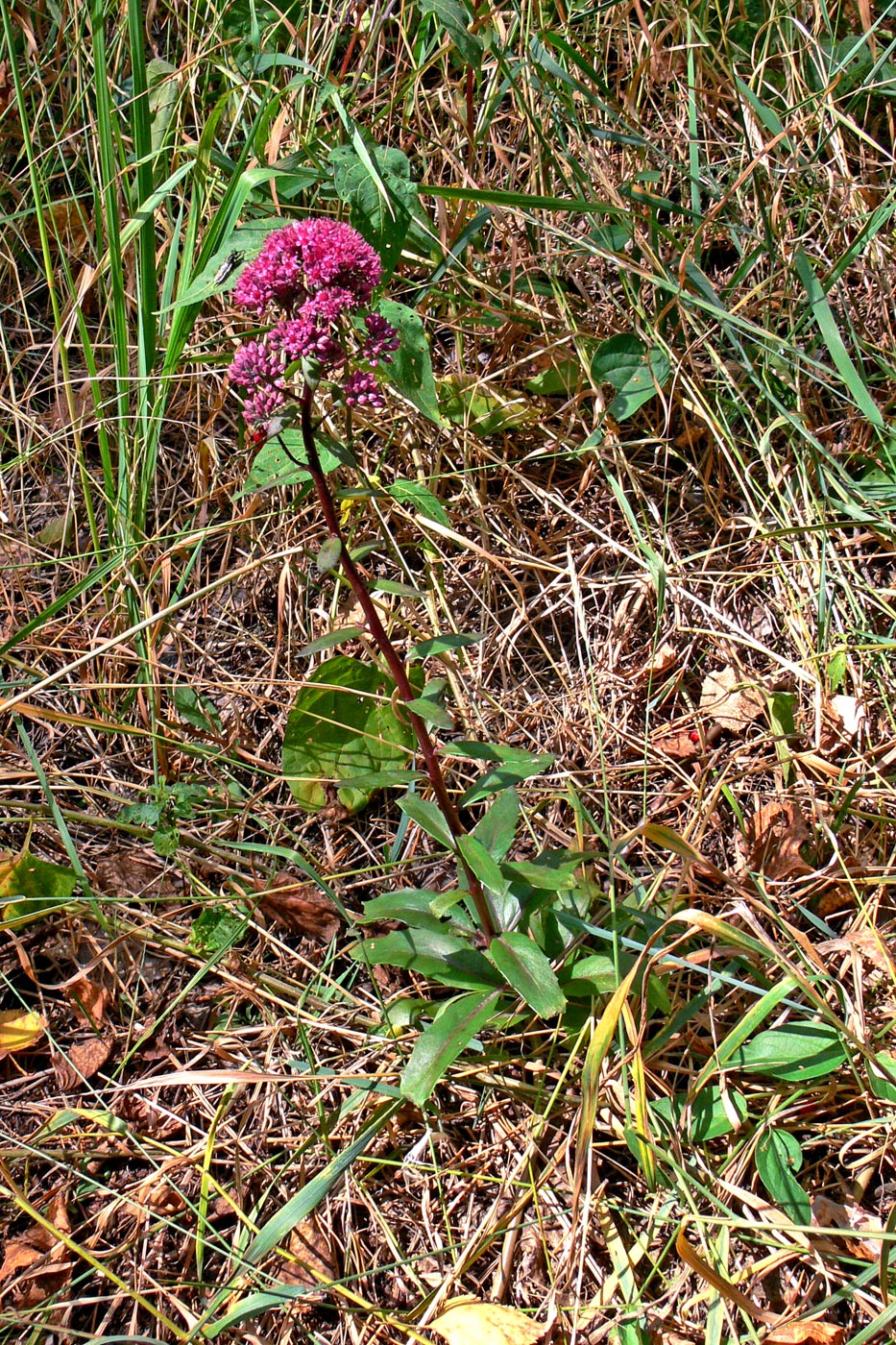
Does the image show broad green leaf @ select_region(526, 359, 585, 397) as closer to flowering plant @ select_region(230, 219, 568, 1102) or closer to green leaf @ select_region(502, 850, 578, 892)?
flowering plant @ select_region(230, 219, 568, 1102)

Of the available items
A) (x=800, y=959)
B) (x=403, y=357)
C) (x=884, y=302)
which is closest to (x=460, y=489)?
(x=403, y=357)

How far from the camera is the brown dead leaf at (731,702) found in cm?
Result: 221

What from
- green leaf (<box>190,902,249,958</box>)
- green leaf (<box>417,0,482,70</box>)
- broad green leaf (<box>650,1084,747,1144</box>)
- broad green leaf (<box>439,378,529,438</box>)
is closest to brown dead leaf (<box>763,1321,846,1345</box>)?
broad green leaf (<box>650,1084,747,1144</box>)

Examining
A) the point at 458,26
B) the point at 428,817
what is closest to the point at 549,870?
the point at 428,817

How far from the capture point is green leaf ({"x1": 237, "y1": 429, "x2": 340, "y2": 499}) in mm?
1787

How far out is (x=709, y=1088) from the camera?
1.76 meters

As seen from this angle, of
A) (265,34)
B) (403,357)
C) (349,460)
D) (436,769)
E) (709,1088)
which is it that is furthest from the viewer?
(265,34)

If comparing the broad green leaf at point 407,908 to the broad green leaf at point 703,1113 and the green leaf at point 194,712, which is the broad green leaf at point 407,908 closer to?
the broad green leaf at point 703,1113

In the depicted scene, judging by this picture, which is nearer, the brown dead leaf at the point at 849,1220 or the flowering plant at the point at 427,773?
the flowering plant at the point at 427,773

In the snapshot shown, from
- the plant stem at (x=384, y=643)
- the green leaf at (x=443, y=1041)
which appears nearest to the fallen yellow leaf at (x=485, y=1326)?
the green leaf at (x=443, y=1041)

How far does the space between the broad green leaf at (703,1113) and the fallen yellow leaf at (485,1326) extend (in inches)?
14.1

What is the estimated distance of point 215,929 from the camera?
Result: 204 cm

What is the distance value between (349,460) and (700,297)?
122 centimetres

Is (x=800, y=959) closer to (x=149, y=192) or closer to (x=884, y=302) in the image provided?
(x=884, y=302)
